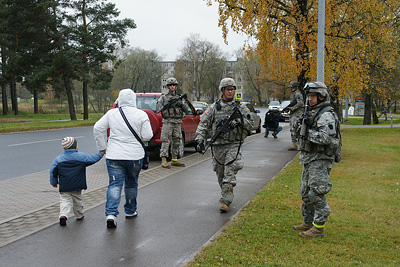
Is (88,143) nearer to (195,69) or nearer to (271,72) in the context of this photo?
(271,72)

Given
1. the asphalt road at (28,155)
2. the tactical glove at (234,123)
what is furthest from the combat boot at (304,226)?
the asphalt road at (28,155)

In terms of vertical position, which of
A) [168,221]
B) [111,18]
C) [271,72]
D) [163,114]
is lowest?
[168,221]

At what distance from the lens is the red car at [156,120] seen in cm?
1070

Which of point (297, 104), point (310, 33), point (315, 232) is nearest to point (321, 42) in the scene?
point (297, 104)

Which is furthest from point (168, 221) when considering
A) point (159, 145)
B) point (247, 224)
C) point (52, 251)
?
point (159, 145)

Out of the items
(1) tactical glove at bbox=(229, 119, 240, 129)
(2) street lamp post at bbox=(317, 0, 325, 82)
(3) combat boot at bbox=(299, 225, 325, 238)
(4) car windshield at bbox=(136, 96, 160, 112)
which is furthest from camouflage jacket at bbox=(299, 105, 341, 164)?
(4) car windshield at bbox=(136, 96, 160, 112)

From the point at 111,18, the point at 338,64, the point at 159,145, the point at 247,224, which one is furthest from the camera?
the point at 111,18

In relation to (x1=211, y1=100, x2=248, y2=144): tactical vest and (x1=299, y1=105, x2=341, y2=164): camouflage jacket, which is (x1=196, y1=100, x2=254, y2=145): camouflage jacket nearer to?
(x1=211, y1=100, x2=248, y2=144): tactical vest

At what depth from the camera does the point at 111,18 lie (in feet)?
118

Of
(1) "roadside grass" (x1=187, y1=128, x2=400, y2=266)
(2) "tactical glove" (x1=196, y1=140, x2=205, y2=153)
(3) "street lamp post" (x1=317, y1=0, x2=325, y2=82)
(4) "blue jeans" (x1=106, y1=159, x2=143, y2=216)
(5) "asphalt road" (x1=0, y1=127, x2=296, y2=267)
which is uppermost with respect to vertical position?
(3) "street lamp post" (x1=317, y1=0, x2=325, y2=82)

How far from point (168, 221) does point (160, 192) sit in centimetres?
183

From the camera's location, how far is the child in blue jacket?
544 centimetres

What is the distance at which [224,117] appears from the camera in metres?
6.12

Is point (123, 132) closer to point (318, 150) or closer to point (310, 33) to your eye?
point (318, 150)
